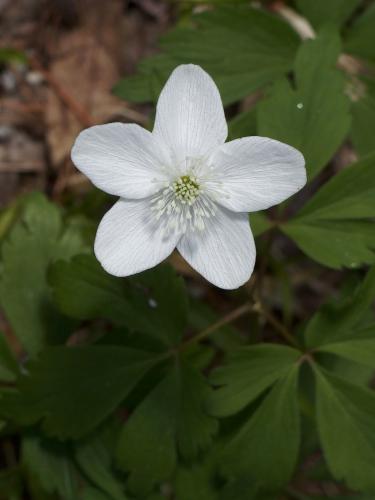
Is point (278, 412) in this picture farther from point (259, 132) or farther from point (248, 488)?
point (259, 132)

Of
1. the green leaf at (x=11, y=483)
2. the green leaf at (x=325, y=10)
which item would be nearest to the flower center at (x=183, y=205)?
the green leaf at (x=325, y=10)

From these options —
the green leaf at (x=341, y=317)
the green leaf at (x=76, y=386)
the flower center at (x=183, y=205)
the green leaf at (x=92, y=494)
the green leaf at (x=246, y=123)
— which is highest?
Result: the green leaf at (x=246, y=123)

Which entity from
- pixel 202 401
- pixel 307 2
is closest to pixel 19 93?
pixel 307 2

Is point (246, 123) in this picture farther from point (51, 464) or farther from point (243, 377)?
point (51, 464)

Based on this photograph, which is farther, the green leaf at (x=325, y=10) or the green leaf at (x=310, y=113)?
the green leaf at (x=325, y=10)

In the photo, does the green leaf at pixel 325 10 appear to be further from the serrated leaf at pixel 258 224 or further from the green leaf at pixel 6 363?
the green leaf at pixel 6 363

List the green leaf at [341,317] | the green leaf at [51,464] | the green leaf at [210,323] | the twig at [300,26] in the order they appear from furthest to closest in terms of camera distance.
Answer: the twig at [300,26] → the green leaf at [210,323] → the green leaf at [51,464] → the green leaf at [341,317]

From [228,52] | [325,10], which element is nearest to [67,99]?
[228,52]
